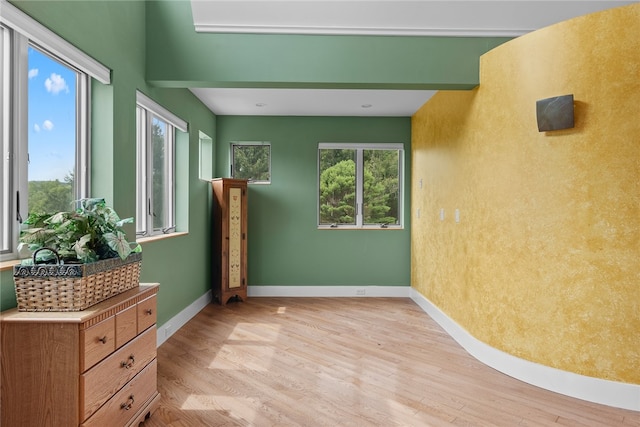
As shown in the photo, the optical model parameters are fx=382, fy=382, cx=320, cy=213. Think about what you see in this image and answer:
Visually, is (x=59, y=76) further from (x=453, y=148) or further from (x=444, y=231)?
(x=444, y=231)

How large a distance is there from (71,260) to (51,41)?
1154 mm

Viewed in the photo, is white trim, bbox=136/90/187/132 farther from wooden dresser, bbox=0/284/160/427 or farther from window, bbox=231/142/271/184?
wooden dresser, bbox=0/284/160/427

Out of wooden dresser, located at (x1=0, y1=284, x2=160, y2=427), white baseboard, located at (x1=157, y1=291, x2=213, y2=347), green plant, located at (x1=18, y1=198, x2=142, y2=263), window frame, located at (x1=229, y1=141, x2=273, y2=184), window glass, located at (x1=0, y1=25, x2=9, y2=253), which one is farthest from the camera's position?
window frame, located at (x1=229, y1=141, x2=273, y2=184)

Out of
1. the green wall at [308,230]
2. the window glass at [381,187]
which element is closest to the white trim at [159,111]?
the green wall at [308,230]

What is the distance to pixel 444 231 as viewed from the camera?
3.99 m

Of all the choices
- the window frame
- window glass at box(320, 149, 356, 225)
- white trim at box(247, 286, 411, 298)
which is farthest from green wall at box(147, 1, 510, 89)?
white trim at box(247, 286, 411, 298)

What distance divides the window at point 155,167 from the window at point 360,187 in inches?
83.3

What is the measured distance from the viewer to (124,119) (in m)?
2.68

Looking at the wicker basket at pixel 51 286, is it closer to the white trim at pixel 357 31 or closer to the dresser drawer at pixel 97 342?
the dresser drawer at pixel 97 342

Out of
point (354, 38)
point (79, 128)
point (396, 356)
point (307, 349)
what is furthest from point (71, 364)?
point (354, 38)

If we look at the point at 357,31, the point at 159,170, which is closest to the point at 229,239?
the point at 159,170

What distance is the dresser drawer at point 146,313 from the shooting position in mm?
2098

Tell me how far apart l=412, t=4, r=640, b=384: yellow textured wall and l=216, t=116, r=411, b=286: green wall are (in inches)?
79.6

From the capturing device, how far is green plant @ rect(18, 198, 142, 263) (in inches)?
67.3
